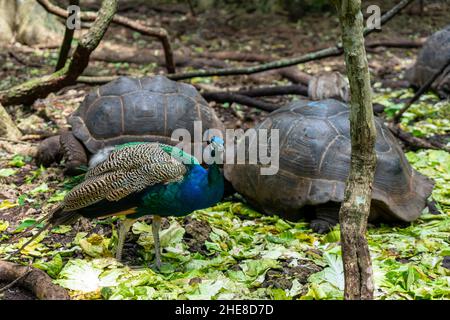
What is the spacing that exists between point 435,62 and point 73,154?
4.75m

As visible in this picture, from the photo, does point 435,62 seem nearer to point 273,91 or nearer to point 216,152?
point 273,91

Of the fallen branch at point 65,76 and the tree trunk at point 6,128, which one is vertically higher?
the fallen branch at point 65,76

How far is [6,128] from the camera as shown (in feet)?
19.0

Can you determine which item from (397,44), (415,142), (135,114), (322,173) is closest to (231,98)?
(135,114)

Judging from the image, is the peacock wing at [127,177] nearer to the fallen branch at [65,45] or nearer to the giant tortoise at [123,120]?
the giant tortoise at [123,120]

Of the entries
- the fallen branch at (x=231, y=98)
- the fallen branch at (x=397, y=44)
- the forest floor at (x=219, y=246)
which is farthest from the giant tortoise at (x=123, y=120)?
the fallen branch at (x=397, y=44)

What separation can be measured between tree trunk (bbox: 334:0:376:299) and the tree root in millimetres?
1404

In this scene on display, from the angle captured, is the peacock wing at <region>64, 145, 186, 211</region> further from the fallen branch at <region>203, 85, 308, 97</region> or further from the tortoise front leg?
the fallen branch at <region>203, 85, 308, 97</region>

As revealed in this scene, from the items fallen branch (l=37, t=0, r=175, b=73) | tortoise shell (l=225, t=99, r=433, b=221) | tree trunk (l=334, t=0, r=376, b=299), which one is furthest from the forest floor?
fallen branch (l=37, t=0, r=175, b=73)

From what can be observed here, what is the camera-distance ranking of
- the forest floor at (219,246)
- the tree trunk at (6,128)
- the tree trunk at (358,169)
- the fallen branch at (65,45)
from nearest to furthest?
1. the tree trunk at (358,169)
2. the forest floor at (219,246)
3. the tree trunk at (6,128)
4. the fallen branch at (65,45)

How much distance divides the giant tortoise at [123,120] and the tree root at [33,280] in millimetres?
2028

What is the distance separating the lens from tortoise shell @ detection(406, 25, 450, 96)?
24.7ft

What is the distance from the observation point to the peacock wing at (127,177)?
3377mm
